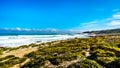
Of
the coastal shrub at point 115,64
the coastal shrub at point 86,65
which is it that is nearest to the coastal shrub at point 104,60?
the coastal shrub at point 115,64

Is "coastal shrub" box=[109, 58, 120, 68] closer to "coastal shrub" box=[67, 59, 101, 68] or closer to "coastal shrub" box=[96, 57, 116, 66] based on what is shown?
"coastal shrub" box=[96, 57, 116, 66]

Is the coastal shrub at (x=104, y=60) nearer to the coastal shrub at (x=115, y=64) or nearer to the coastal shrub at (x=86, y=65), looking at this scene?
the coastal shrub at (x=115, y=64)

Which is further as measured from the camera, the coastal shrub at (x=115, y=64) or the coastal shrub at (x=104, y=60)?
the coastal shrub at (x=104, y=60)

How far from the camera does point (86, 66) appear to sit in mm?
13562

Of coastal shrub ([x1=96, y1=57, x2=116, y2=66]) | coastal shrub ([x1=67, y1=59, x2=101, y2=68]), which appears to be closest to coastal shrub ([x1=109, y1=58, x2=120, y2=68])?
coastal shrub ([x1=96, y1=57, x2=116, y2=66])

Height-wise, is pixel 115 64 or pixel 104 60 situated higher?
pixel 104 60

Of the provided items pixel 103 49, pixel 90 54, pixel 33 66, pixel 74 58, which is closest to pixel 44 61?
pixel 33 66

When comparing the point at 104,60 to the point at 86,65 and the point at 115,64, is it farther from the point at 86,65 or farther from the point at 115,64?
the point at 86,65

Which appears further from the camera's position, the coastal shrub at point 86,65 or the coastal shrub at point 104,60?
the coastal shrub at point 104,60

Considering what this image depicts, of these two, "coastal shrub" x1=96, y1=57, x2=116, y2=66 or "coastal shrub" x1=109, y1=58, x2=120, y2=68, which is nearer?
"coastal shrub" x1=109, y1=58, x2=120, y2=68

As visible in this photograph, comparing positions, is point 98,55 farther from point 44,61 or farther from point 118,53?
point 44,61

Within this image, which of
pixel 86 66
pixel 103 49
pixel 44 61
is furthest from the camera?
pixel 103 49

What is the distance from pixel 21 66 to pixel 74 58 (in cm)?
450

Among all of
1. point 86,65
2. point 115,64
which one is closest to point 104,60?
point 115,64
